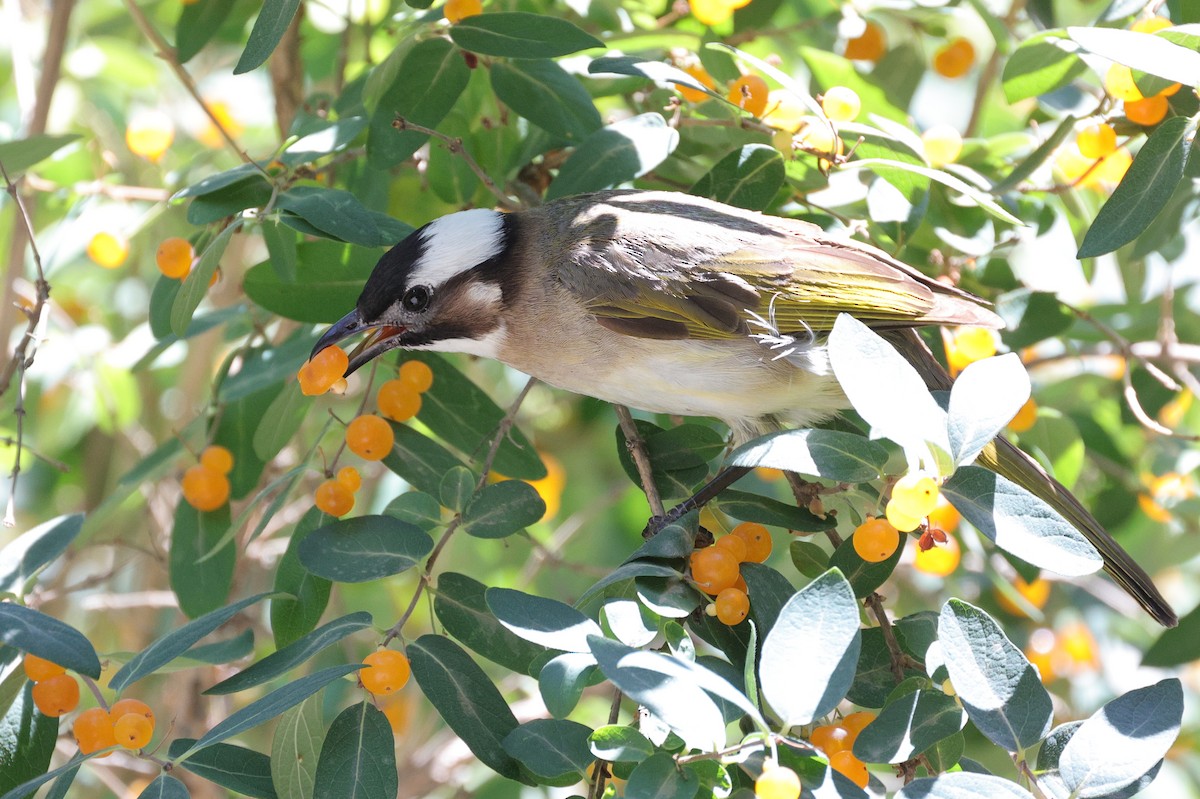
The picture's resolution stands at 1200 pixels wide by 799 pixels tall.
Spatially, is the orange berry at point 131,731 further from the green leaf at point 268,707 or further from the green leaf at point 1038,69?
the green leaf at point 1038,69

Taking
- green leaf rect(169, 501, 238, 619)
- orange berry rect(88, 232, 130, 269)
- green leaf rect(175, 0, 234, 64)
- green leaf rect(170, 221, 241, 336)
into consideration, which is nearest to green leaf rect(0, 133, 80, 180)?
orange berry rect(88, 232, 130, 269)

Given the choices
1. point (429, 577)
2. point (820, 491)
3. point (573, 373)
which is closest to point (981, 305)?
point (820, 491)

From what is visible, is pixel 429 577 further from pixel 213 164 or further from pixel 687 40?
pixel 213 164

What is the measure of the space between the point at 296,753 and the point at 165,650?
30cm

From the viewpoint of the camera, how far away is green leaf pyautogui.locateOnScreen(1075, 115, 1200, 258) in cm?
239

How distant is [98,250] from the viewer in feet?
10.6

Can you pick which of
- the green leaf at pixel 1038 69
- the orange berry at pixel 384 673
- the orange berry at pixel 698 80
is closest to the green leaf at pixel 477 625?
the orange berry at pixel 384 673

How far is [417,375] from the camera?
112 inches

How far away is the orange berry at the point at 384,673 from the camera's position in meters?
2.06

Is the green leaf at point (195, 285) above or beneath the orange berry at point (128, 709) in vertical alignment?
above

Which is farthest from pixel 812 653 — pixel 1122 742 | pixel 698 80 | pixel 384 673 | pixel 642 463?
pixel 698 80

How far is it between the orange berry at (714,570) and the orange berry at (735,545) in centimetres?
2

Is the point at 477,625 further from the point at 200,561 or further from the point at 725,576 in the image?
the point at 200,561

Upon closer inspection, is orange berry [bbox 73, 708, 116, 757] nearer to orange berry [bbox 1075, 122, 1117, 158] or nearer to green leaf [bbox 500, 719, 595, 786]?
green leaf [bbox 500, 719, 595, 786]
